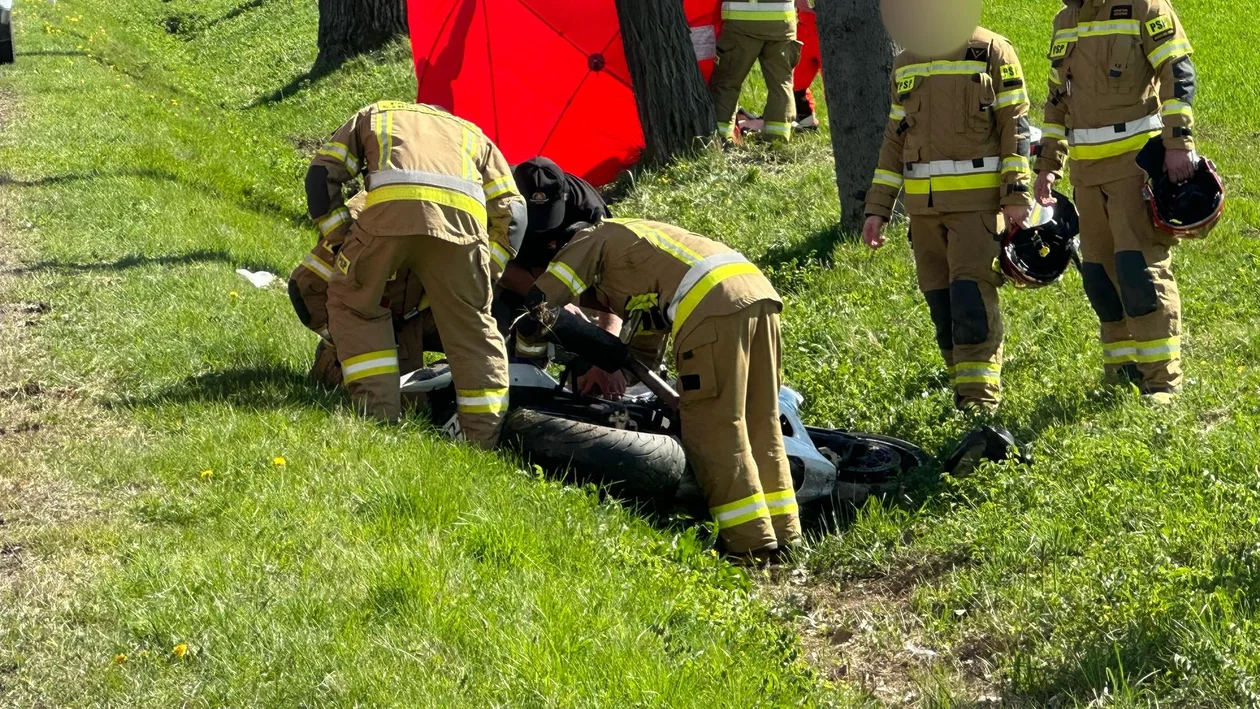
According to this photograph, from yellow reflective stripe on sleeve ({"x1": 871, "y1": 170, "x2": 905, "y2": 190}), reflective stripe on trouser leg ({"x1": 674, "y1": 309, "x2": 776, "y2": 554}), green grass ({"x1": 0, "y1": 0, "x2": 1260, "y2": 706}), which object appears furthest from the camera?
yellow reflective stripe on sleeve ({"x1": 871, "y1": 170, "x2": 905, "y2": 190})

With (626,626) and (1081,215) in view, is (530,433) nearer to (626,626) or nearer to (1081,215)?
(626,626)

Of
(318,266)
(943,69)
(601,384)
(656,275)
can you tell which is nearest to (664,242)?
(656,275)

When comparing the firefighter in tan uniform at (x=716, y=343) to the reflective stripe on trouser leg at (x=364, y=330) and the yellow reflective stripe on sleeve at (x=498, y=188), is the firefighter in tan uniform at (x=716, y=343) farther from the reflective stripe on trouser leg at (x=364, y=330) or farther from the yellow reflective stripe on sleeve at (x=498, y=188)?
the reflective stripe on trouser leg at (x=364, y=330)

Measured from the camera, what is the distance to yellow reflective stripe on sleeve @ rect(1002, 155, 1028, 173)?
6828 millimetres

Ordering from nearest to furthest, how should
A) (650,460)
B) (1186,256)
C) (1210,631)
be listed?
(1210,631), (650,460), (1186,256)

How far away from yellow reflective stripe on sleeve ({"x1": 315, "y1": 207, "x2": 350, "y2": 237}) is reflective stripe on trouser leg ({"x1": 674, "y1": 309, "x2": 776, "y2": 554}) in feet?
5.97

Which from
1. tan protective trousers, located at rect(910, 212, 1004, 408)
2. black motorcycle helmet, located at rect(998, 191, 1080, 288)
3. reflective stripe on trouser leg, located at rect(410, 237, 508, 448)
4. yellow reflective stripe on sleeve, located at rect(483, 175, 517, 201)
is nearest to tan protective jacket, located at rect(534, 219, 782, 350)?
reflective stripe on trouser leg, located at rect(410, 237, 508, 448)

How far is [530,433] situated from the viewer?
19.9 ft

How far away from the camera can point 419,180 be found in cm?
615

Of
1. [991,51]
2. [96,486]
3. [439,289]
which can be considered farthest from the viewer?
[991,51]

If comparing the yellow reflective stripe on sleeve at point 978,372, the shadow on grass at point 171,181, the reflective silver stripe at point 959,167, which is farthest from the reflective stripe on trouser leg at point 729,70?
the yellow reflective stripe on sleeve at point 978,372

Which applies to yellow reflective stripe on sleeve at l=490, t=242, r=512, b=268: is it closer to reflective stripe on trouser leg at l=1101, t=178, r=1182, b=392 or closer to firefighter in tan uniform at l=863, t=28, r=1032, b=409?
firefighter in tan uniform at l=863, t=28, r=1032, b=409

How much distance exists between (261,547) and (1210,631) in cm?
312

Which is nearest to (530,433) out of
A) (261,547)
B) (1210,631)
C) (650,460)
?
(650,460)
